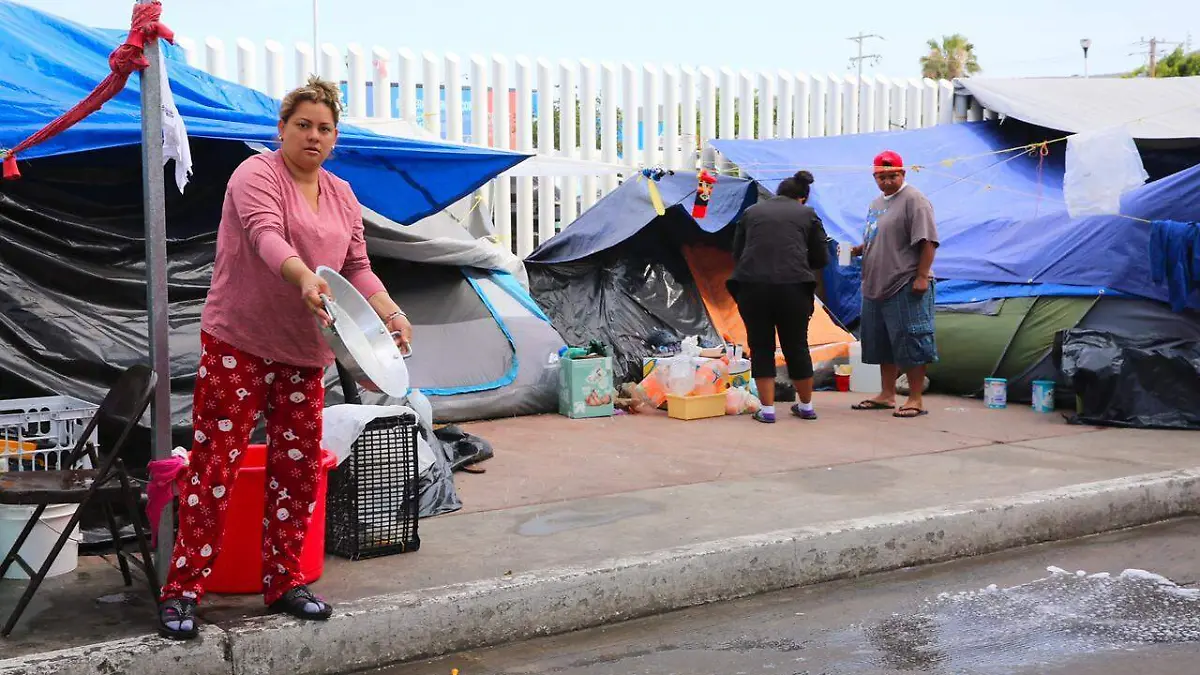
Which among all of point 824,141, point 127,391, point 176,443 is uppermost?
point 824,141

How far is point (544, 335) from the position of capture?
8562mm

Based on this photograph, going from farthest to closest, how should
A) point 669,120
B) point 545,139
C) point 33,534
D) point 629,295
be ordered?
point 669,120 < point 545,139 < point 629,295 < point 33,534

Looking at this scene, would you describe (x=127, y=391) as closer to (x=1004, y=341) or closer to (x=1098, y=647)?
(x=1098, y=647)

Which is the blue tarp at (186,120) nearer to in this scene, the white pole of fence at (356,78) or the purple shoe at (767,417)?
the purple shoe at (767,417)

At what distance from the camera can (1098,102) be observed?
12.6 metres

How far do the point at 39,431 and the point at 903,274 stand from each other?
18.8 ft

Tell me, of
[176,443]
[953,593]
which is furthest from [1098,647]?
[176,443]

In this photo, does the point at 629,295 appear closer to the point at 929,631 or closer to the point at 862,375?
the point at 862,375

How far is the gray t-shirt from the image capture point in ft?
26.9

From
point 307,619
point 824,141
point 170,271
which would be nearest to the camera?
point 307,619

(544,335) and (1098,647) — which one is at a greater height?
(544,335)

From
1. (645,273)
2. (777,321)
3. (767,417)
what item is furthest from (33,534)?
(645,273)

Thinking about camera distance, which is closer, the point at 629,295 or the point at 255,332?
the point at 255,332

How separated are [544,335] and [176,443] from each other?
130 inches
